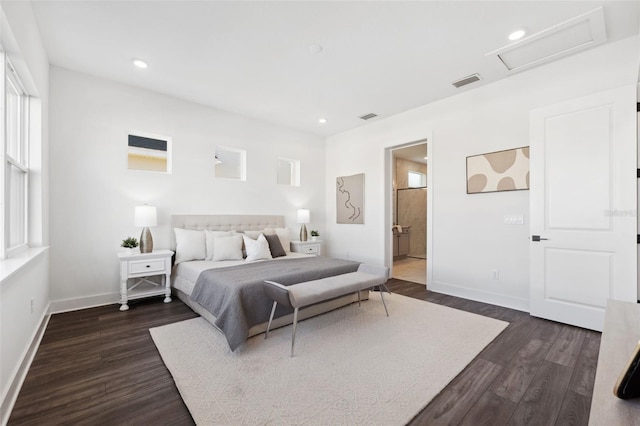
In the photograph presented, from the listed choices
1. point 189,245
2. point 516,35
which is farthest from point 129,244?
point 516,35

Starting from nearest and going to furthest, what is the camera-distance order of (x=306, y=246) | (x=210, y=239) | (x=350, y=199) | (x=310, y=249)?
(x=210, y=239) → (x=306, y=246) → (x=310, y=249) → (x=350, y=199)

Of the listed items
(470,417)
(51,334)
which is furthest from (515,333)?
(51,334)

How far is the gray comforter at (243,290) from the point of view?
2.45 meters

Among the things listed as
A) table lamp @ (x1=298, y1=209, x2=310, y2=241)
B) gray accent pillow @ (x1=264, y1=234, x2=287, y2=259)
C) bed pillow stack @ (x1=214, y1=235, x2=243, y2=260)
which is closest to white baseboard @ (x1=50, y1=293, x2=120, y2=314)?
bed pillow stack @ (x1=214, y1=235, x2=243, y2=260)

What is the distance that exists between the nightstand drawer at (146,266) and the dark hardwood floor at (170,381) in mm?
641

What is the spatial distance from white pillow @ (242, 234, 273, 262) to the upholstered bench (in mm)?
1153

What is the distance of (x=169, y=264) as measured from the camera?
3.68 m

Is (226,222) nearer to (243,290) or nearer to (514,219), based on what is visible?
(243,290)

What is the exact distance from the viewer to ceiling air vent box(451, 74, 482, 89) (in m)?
3.48

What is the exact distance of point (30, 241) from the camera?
9.11 ft

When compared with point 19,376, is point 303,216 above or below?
above

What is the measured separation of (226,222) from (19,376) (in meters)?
2.91

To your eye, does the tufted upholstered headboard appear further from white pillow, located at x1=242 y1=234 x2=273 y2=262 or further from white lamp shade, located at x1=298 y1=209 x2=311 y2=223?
white pillow, located at x1=242 y1=234 x2=273 y2=262

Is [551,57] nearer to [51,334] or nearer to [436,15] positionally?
[436,15]
